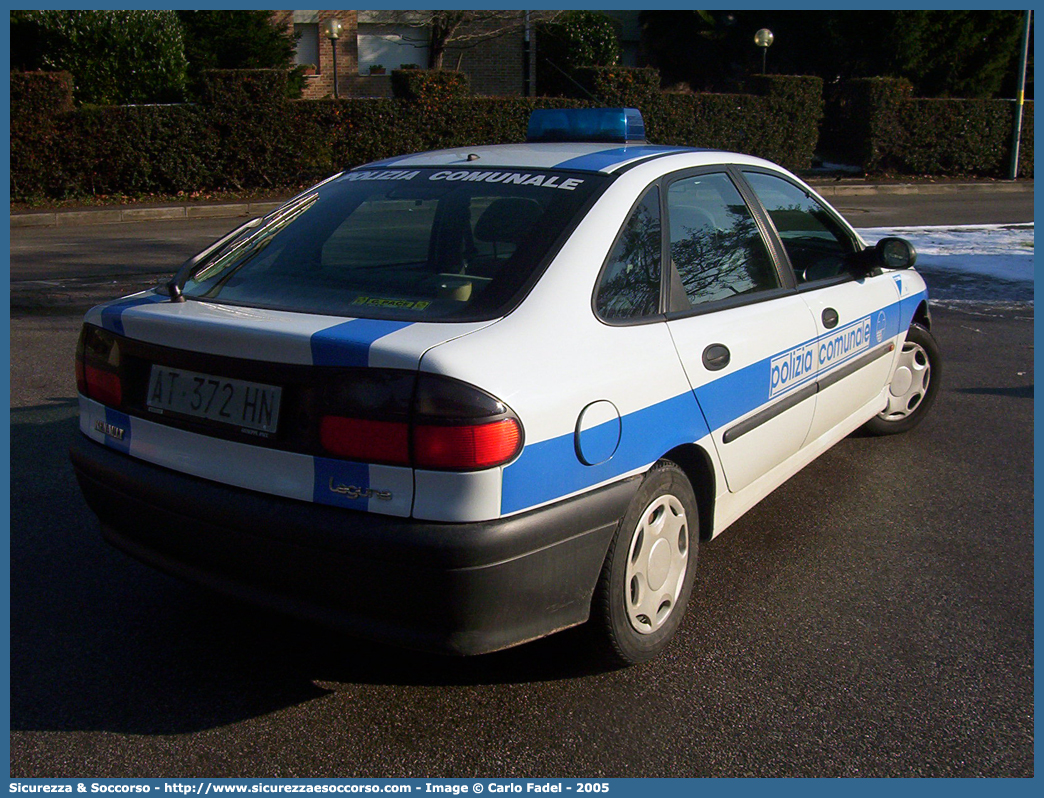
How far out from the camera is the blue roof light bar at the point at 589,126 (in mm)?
4270

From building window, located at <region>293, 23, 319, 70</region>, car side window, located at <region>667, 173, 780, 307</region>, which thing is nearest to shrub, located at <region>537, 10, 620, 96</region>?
building window, located at <region>293, 23, 319, 70</region>

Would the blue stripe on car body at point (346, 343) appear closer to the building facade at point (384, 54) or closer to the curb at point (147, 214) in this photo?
the curb at point (147, 214)

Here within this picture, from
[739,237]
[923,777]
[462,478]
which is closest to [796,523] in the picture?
[739,237]

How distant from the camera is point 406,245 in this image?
3.42 metres

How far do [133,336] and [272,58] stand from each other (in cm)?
2420

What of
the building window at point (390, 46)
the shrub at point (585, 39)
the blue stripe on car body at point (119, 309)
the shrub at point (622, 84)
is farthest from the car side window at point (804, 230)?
the building window at point (390, 46)

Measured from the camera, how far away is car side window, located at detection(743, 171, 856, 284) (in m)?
4.07

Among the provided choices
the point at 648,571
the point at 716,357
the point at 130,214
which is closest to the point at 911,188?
the point at 130,214

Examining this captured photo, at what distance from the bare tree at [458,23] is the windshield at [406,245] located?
25.0 metres

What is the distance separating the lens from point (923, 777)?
2.63 meters

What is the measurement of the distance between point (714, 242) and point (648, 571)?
1238mm
